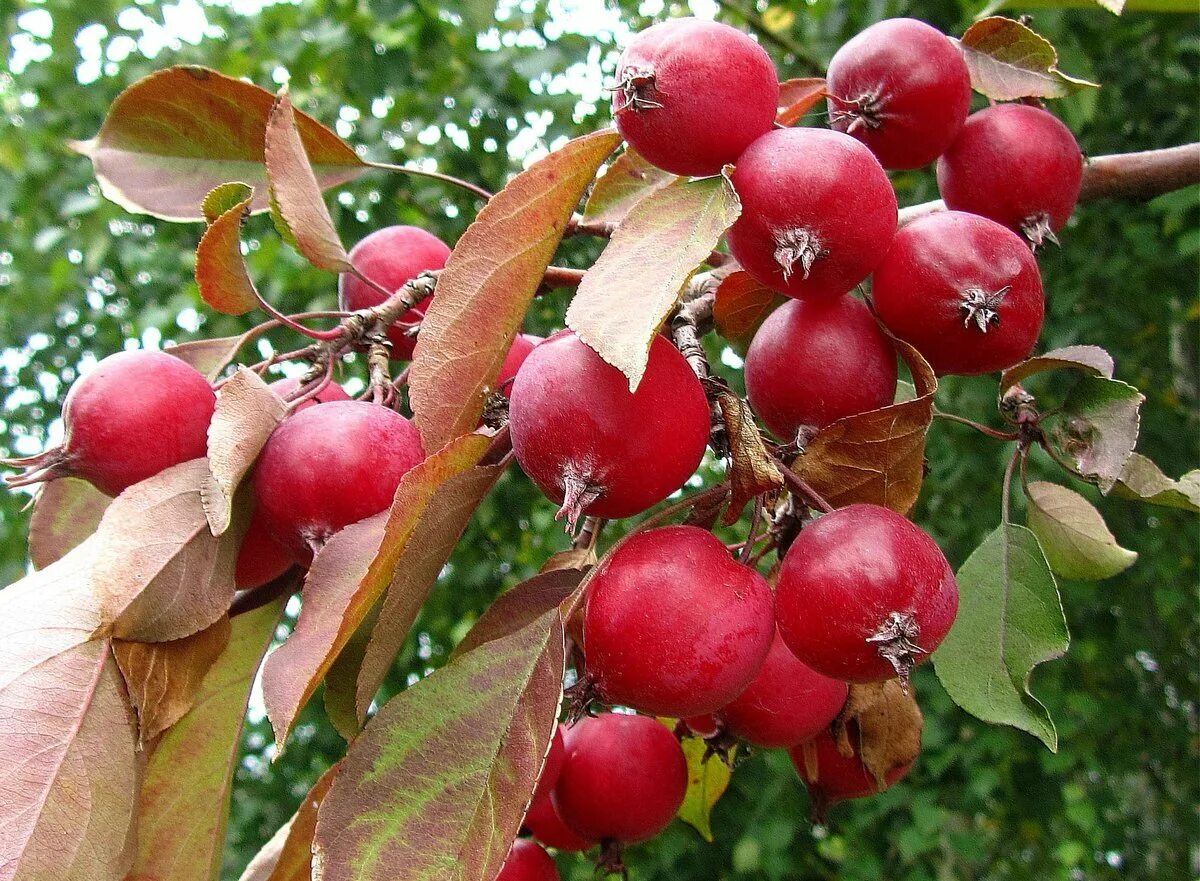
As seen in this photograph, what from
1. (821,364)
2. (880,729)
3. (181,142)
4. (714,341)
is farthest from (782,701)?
A: (714,341)

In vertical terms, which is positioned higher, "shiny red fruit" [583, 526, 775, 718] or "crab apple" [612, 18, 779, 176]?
"crab apple" [612, 18, 779, 176]

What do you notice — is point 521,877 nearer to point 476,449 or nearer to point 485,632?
point 485,632

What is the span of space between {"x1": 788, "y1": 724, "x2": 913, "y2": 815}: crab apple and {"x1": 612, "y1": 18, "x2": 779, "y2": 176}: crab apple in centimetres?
45

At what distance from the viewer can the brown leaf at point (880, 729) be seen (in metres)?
0.76

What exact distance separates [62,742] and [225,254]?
34cm

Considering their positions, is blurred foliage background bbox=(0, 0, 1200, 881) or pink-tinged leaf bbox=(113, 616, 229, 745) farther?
blurred foliage background bbox=(0, 0, 1200, 881)

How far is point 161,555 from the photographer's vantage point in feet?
2.14

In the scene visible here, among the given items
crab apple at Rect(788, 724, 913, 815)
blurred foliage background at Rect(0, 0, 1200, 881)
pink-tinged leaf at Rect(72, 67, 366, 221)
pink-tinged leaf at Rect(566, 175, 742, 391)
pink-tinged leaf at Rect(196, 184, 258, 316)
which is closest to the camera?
pink-tinged leaf at Rect(566, 175, 742, 391)

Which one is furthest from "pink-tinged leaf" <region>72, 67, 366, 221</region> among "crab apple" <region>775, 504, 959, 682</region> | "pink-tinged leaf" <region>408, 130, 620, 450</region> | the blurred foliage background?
the blurred foliage background

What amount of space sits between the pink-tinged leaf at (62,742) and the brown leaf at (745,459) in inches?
16.3

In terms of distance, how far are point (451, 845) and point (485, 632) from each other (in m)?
0.17

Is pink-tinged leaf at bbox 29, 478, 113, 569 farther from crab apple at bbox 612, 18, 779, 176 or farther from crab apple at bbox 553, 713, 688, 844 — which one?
crab apple at bbox 612, 18, 779, 176

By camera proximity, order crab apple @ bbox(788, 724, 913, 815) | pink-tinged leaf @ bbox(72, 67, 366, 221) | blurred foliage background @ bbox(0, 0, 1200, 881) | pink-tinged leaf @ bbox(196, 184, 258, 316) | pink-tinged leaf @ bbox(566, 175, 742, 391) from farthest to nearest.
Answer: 1. blurred foliage background @ bbox(0, 0, 1200, 881)
2. pink-tinged leaf @ bbox(72, 67, 366, 221)
3. crab apple @ bbox(788, 724, 913, 815)
4. pink-tinged leaf @ bbox(196, 184, 258, 316)
5. pink-tinged leaf @ bbox(566, 175, 742, 391)

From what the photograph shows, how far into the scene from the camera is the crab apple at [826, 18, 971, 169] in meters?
0.75
